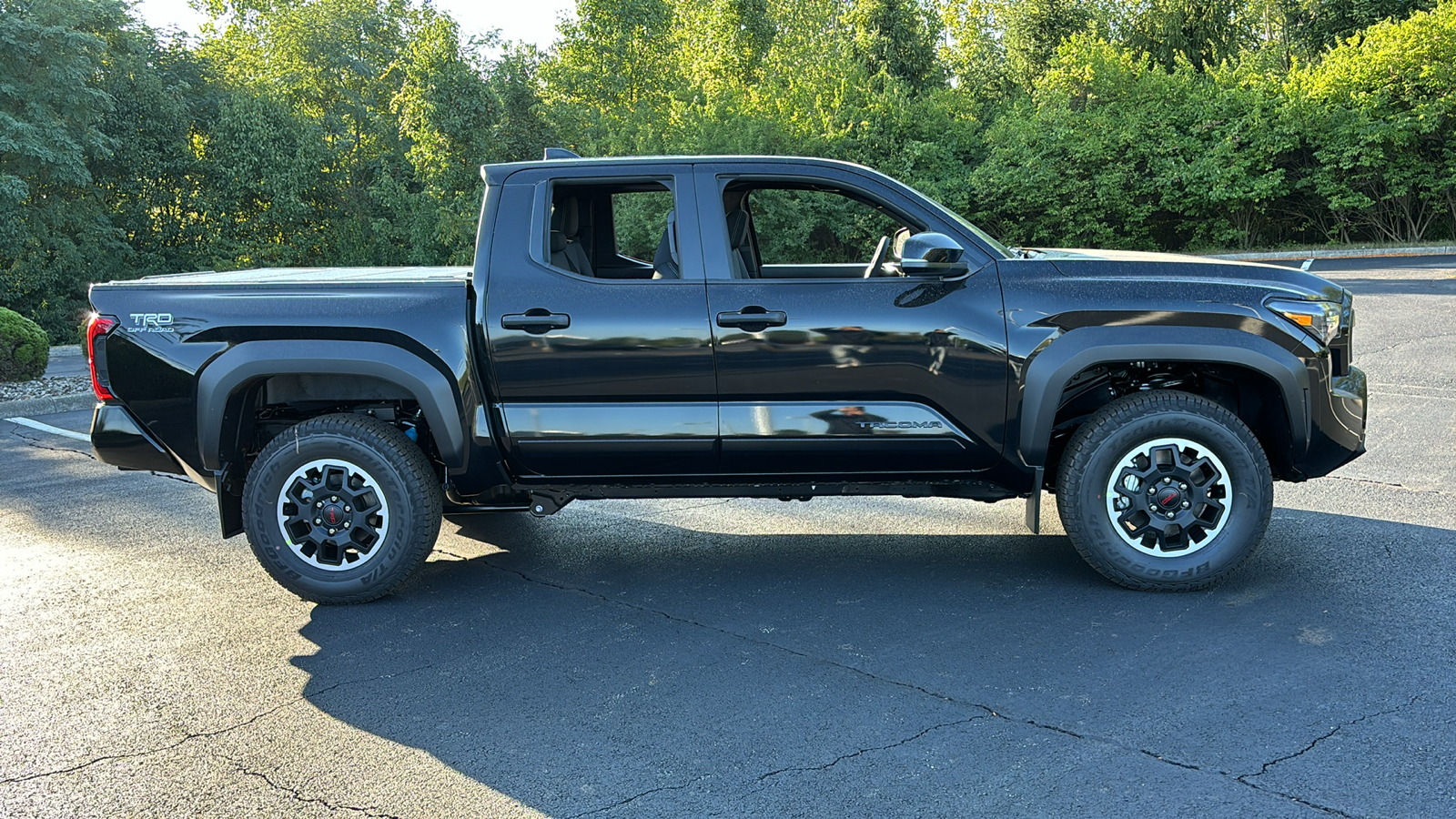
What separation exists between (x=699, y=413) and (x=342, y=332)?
1.63 meters

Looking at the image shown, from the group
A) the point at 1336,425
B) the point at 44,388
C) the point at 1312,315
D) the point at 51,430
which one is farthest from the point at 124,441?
the point at 44,388

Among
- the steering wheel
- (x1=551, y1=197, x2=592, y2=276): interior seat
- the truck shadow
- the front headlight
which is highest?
(x1=551, y1=197, x2=592, y2=276): interior seat

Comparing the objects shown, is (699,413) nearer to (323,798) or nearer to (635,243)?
(323,798)

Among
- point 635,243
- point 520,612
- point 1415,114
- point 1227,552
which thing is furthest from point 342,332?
point 1415,114

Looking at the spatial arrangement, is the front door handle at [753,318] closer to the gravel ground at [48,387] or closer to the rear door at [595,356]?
the rear door at [595,356]

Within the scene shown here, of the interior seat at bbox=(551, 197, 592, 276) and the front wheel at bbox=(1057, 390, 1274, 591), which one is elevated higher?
the interior seat at bbox=(551, 197, 592, 276)

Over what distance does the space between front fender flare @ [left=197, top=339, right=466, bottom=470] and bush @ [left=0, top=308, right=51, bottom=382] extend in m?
10.2

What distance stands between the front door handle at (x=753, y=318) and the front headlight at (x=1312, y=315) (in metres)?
2.10

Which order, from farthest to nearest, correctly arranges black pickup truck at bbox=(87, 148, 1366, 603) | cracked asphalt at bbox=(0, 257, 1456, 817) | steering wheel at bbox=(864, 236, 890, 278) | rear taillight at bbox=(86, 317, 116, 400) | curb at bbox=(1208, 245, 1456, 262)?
curb at bbox=(1208, 245, 1456, 262), steering wheel at bbox=(864, 236, 890, 278), rear taillight at bbox=(86, 317, 116, 400), black pickup truck at bbox=(87, 148, 1366, 603), cracked asphalt at bbox=(0, 257, 1456, 817)

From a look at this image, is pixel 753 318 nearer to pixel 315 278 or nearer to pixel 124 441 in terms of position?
pixel 315 278

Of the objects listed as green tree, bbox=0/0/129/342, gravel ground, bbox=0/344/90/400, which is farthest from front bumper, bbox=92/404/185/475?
green tree, bbox=0/0/129/342

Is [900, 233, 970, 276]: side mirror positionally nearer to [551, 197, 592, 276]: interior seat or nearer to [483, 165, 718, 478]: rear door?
A: [483, 165, 718, 478]: rear door

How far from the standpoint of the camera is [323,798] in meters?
3.43

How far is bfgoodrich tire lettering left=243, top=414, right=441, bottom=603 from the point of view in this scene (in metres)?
5.23
